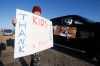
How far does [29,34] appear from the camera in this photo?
343 centimetres

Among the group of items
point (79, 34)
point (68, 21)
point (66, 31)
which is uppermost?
point (68, 21)

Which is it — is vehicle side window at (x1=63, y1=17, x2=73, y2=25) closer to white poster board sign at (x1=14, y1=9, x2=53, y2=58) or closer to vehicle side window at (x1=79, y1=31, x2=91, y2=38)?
vehicle side window at (x1=79, y1=31, x2=91, y2=38)

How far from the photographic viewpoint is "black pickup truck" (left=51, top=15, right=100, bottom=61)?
6246 mm

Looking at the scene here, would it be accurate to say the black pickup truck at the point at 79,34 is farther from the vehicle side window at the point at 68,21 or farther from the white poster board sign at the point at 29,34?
the white poster board sign at the point at 29,34

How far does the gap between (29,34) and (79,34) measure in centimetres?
398

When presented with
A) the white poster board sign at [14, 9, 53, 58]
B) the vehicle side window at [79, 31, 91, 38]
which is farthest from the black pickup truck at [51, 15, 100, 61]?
the white poster board sign at [14, 9, 53, 58]

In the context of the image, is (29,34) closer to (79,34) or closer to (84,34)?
(84,34)

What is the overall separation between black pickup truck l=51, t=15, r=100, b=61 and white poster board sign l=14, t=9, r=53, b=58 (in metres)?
1.56

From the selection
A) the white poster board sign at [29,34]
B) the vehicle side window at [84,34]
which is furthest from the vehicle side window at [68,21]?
the white poster board sign at [29,34]

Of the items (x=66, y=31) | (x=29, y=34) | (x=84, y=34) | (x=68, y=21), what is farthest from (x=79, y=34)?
(x=29, y=34)

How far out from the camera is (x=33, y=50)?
3566 mm

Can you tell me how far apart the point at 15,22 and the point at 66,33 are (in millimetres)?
4869

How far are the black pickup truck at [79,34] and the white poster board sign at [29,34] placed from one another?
1.56 metres

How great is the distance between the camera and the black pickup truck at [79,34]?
625cm
